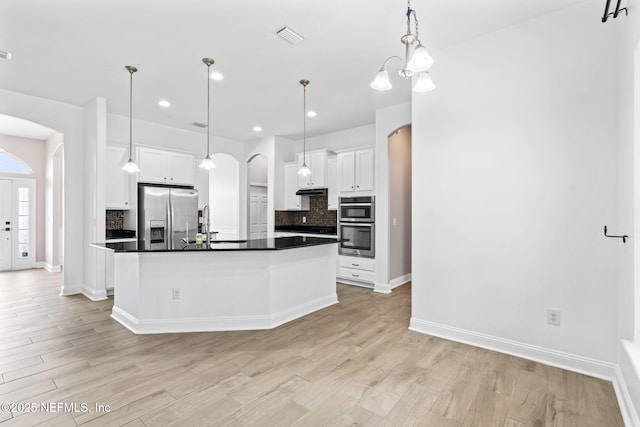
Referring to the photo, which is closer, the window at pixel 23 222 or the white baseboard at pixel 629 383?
the white baseboard at pixel 629 383

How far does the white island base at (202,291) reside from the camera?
10.6 feet

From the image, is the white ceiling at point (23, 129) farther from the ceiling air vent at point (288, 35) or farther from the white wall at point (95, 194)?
the ceiling air vent at point (288, 35)

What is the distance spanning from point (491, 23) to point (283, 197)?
4721mm

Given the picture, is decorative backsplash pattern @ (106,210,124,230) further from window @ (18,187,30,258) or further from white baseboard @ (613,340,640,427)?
white baseboard @ (613,340,640,427)

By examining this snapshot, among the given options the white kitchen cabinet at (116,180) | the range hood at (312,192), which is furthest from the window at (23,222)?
the range hood at (312,192)

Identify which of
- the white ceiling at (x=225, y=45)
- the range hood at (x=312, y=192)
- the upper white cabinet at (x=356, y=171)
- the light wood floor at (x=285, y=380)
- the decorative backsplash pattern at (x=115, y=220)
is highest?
the white ceiling at (x=225, y=45)

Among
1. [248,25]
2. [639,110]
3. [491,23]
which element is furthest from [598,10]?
[248,25]

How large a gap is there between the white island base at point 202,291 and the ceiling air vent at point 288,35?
2094mm

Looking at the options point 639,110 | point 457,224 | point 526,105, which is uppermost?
point 526,105

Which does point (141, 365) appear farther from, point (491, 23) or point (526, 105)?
point (491, 23)

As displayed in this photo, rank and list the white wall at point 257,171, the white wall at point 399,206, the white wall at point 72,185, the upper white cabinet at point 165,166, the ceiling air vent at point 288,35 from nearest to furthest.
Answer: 1. the ceiling air vent at point 288,35
2. the white wall at point 72,185
3. the white wall at point 399,206
4. the upper white cabinet at point 165,166
5. the white wall at point 257,171

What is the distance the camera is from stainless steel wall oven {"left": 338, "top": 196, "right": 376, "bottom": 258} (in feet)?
16.5

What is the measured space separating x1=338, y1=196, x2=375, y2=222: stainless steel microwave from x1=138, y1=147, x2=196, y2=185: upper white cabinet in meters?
2.99

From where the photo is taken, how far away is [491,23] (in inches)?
106
